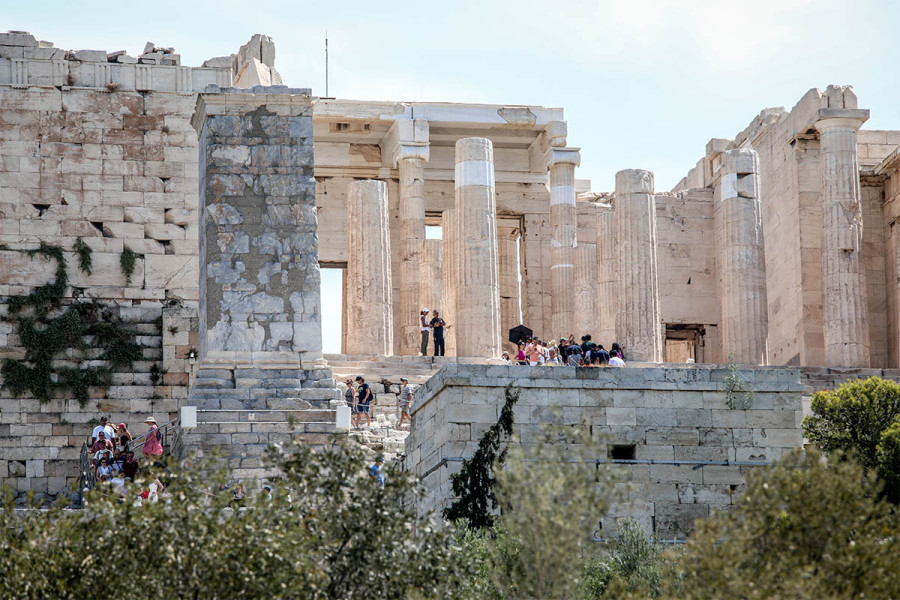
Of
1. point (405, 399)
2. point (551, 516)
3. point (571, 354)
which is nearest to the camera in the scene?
point (551, 516)

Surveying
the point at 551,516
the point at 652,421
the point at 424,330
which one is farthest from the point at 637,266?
the point at 551,516

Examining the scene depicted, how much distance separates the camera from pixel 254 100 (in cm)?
2923

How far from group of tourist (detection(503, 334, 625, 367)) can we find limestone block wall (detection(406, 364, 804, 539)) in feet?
16.6

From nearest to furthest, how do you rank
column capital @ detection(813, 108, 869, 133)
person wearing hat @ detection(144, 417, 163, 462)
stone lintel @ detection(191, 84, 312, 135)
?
person wearing hat @ detection(144, 417, 163, 462) < stone lintel @ detection(191, 84, 312, 135) < column capital @ detection(813, 108, 869, 133)

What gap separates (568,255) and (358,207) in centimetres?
589

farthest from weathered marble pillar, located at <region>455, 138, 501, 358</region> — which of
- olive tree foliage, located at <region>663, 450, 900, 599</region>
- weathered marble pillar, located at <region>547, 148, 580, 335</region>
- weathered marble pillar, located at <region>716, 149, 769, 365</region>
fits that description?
olive tree foliage, located at <region>663, 450, 900, 599</region>

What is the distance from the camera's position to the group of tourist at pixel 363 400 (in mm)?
28625

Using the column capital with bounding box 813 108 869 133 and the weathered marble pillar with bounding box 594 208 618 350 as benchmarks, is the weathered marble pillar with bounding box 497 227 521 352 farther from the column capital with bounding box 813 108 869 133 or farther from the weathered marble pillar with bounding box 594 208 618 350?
the column capital with bounding box 813 108 869 133

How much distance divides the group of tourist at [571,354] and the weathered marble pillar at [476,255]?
1364 millimetres

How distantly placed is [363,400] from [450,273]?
9.02m

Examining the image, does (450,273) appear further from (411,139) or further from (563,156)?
(563,156)

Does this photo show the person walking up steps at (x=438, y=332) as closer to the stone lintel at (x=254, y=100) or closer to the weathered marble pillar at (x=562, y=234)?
the weathered marble pillar at (x=562, y=234)

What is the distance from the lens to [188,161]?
35.9 m

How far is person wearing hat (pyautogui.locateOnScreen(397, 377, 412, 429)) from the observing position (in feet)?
94.3
